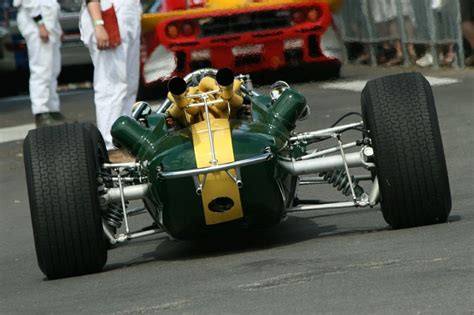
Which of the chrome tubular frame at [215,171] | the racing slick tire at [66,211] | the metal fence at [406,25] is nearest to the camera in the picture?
the chrome tubular frame at [215,171]

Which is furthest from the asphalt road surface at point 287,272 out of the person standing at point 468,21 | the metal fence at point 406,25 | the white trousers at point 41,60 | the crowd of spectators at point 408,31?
the metal fence at point 406,25

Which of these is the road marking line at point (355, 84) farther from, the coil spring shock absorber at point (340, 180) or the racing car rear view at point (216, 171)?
the racing car rear view at point (216, 171)

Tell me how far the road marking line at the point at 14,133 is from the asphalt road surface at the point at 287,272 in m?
6.46

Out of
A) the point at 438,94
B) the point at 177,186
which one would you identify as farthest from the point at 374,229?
the point at 438,94

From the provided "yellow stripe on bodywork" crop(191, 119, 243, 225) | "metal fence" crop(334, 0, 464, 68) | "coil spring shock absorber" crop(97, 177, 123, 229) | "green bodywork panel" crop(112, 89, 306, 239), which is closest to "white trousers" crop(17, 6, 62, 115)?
"metal fence" crop(334, 0, 464, 68)

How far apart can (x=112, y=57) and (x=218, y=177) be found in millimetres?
5889

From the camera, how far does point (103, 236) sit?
8086mm

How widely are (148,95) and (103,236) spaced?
10861 mm

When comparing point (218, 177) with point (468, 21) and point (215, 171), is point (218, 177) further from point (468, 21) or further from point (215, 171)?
point (468, 21)

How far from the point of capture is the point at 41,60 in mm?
17328

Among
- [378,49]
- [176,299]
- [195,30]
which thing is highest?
[176,299]

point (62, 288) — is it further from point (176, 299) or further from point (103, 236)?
point (176, 299)

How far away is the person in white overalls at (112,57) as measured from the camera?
13.2 m

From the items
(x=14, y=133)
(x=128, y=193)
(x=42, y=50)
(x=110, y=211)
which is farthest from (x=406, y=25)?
(x=128, y=193)
